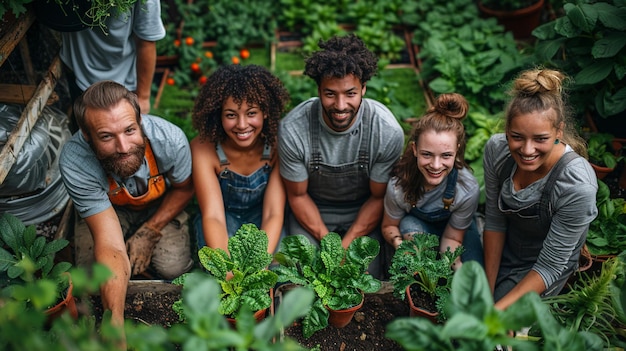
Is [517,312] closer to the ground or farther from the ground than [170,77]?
farther from the ground

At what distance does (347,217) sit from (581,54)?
63.6 inches

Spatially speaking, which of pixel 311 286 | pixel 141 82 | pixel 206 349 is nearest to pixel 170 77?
pixel 141 82

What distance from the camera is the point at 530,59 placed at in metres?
3.63

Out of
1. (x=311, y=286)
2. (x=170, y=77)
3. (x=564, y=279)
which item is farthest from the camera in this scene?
(x=170, y=77)

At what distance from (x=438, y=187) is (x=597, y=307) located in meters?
0.98

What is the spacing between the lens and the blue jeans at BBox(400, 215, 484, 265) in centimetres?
293

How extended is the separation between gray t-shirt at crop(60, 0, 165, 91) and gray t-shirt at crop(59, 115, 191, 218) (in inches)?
19.8

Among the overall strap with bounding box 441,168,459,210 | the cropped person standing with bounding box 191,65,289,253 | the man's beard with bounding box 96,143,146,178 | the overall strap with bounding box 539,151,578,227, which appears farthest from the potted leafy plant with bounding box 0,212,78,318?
the overall strap with bounding box 539,151,578,227

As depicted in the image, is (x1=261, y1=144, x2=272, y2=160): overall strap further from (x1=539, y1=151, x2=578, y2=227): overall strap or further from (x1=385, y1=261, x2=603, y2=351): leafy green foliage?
(x1=385, y1=261, x2=603, y2=351): leafy green foliage

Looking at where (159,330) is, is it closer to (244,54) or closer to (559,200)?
(559,200)

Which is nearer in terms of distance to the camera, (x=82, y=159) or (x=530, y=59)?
(x=82, y=159)

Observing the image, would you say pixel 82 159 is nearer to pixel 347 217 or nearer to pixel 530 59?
pixel 347 217

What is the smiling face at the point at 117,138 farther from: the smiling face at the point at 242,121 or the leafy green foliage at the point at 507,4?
the leafy green foliage at the point at 507,4

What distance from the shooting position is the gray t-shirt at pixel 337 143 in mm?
2883
